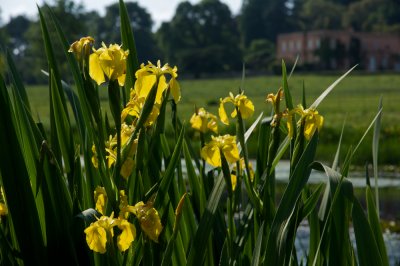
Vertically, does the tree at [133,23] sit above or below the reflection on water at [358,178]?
above

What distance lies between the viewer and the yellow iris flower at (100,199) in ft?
4.68

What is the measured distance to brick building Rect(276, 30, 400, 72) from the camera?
212ft

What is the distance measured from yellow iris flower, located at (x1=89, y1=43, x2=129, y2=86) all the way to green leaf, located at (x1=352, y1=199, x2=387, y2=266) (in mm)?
424

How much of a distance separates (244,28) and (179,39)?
12515 mm

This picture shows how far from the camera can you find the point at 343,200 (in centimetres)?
136

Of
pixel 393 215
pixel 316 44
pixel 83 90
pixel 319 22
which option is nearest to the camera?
pixel 83 90

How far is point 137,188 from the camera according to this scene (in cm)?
149

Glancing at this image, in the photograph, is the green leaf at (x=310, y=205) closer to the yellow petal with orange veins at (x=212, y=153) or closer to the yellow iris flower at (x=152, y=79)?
the yellow petal with orange veins at (x=212, y=153)

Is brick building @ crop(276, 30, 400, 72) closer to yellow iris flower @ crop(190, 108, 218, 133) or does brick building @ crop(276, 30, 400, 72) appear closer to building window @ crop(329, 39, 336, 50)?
building window @ crop(329, 39, 336, 50)

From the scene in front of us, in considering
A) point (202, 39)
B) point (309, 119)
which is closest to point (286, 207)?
point (309, 119)

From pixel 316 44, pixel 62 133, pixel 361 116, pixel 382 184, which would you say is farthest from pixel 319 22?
pixel 62 133

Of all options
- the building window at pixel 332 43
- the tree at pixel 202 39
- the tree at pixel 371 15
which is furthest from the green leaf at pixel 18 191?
the tree at pixel 371 15

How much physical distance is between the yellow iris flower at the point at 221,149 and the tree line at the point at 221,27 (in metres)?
57.4

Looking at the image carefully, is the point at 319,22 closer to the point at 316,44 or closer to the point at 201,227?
the point at 316,44
